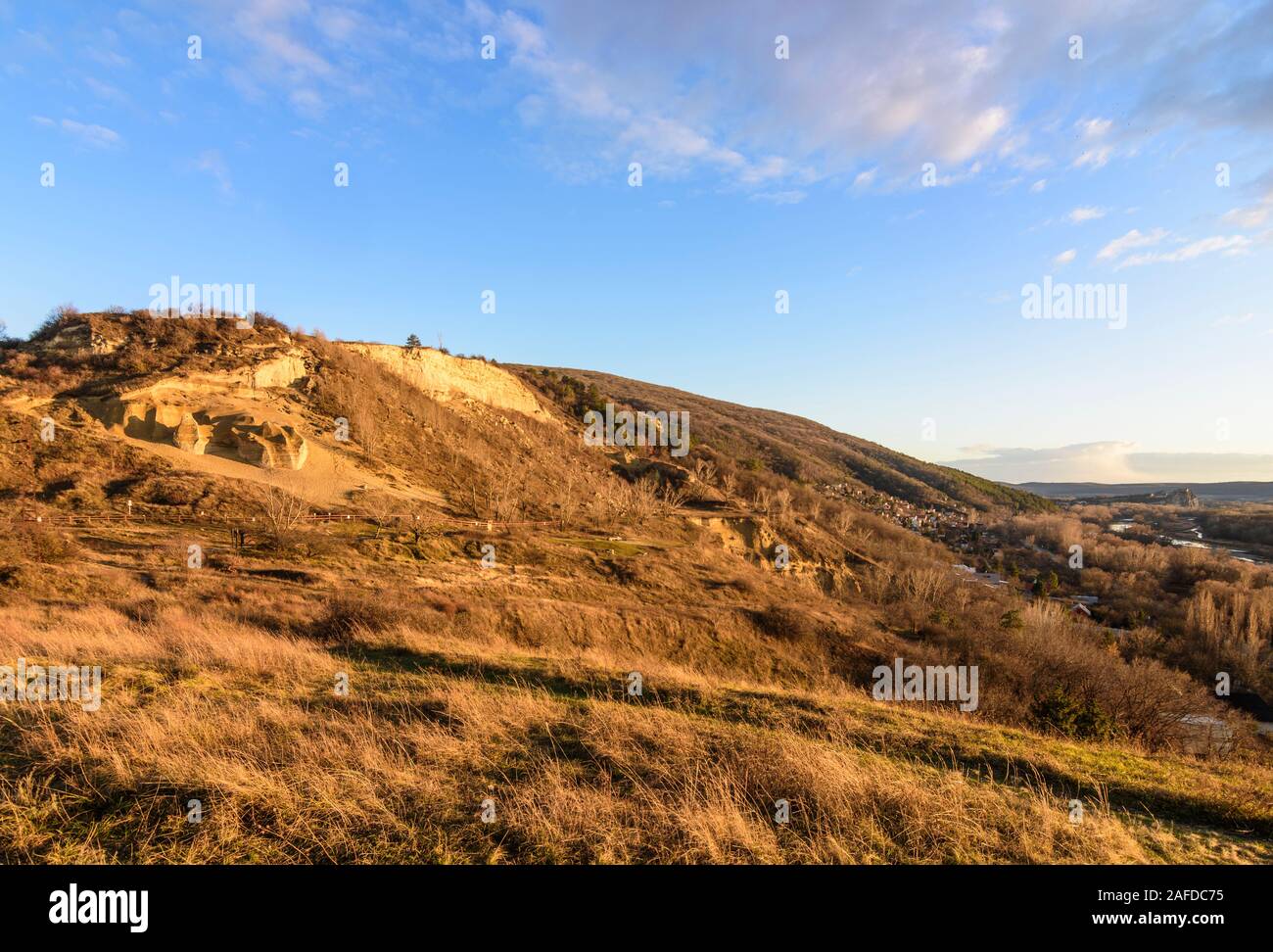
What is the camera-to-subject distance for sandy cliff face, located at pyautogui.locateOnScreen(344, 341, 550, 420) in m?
46.2

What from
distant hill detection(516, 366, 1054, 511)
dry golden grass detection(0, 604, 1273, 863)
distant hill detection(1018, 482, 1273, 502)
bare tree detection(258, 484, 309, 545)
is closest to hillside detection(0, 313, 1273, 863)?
dry golden grass detection(0, 604, 1273, 863)

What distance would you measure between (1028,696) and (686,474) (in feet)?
128

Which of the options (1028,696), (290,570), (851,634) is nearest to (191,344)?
(290,570)

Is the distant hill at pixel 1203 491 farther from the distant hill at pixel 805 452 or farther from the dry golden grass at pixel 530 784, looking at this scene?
the dry golden grass at pixel 530 784

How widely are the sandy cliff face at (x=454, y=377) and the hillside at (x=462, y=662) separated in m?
0.82

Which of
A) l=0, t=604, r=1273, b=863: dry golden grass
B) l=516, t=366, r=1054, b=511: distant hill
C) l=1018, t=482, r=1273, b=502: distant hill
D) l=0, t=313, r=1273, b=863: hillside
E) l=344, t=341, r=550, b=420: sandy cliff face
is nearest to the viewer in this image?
l=0, t=604, r=1273, b=863: dry golden grass

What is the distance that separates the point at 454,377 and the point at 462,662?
45673 mm

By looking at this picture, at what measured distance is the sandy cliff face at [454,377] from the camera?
4622cm

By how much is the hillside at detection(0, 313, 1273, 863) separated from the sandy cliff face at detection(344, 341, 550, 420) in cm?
82

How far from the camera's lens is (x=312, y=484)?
29.6m

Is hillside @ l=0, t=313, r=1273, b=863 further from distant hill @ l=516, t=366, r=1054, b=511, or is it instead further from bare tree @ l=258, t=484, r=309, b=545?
distant hill @ l=516, t=366, r=1054, b=511

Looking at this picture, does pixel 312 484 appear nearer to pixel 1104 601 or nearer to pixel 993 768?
pixel 993 768

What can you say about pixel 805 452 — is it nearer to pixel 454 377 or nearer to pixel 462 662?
pixel 454 377

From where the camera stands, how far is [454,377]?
5059 cm
